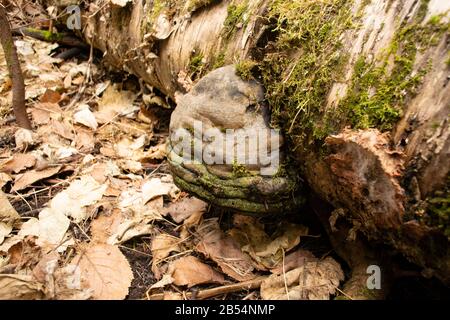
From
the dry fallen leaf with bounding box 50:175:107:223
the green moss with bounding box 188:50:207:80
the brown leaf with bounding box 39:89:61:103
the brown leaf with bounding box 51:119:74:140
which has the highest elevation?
the green moss with bounding box 188:50:207:80

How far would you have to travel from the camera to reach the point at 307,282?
7.13 feet

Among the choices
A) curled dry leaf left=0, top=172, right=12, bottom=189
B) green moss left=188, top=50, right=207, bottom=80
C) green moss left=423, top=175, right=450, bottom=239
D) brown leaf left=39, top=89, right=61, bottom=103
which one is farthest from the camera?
brown leaf left=39, top=89, right=61, bottom=103

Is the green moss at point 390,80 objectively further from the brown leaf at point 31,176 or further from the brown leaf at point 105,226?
the brown leaf at point 31,176

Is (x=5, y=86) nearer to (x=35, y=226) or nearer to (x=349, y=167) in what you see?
(x=35, y=226)

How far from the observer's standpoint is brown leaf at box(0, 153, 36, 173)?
3096 mm

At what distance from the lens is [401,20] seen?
1795 mm

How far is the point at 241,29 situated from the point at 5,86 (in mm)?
2860

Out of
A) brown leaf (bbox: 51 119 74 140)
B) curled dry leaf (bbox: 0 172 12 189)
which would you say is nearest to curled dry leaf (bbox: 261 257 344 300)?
curled dry leaf (bbox: 0 172 12 189)

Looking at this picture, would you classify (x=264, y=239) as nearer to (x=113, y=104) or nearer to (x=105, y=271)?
(x=105, y=271)

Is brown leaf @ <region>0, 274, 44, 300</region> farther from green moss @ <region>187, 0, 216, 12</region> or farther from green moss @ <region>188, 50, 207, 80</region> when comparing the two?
green moss @ <region>187, 0, 216, 12</region>

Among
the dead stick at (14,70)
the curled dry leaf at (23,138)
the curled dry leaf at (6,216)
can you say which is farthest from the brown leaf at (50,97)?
the curled dry leaf at (6,216)

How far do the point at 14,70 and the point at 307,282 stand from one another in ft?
9.56

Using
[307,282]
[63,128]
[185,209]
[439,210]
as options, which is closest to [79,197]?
[185,209]
